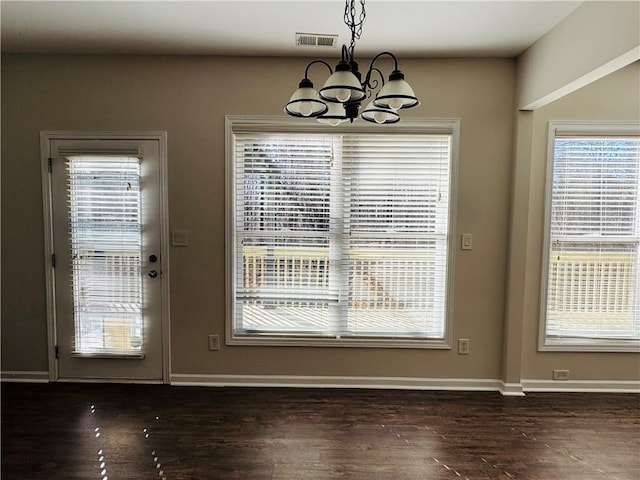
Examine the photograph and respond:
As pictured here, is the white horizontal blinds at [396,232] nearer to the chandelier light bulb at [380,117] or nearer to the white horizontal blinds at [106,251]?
the chandelier light bulb at [380,117]

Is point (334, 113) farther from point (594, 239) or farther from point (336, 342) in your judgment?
point (594, 239)

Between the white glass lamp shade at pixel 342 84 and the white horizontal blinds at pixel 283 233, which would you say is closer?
the white glass lamp shade at pixel 342 84

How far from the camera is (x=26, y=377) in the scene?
9.77ft

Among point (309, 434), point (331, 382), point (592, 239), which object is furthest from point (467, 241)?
point (309, 434)

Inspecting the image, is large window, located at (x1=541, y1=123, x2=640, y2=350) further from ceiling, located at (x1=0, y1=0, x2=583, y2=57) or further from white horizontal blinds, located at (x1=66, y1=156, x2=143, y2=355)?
white horizontal blinds, located at (x1=66, y1=156, x2=143, y2=355)

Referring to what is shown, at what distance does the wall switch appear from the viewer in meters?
2.86

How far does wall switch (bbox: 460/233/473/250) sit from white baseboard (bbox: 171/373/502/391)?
3.59ft

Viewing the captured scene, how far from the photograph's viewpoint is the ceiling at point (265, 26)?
6.97ft

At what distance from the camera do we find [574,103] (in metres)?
2.81

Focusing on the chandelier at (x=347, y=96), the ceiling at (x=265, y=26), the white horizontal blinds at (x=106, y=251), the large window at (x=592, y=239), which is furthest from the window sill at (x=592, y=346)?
the white horizontal blinds at (x=106, y=251)

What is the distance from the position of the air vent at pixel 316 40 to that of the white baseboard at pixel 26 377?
3305 mm

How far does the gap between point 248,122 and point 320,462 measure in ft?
7.78

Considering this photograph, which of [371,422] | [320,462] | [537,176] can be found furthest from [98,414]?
[537,176]

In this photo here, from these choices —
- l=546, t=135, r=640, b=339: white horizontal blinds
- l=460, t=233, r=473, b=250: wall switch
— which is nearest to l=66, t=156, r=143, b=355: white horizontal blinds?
l=460, t=233, r=473, b=250: wall switch
